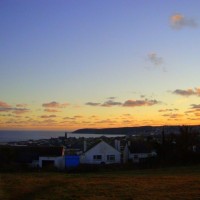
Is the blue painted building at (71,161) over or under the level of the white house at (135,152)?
under

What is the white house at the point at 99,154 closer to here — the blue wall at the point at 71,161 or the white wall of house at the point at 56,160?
the blue wall at the point at 71,161

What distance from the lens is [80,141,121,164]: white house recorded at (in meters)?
84.3

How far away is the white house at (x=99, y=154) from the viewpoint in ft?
277

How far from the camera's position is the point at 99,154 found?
84.6 meters

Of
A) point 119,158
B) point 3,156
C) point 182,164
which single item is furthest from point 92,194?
point 119,158

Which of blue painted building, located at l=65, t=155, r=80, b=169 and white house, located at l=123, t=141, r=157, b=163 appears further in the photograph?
white house, located at l=123, t=141, r=157, b=163

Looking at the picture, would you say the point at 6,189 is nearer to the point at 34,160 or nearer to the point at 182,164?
the point at 182,164

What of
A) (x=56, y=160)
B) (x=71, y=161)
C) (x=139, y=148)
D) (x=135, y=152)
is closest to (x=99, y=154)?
(x=71, y=161)

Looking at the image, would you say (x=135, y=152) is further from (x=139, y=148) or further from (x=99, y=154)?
(x=99, y=154)

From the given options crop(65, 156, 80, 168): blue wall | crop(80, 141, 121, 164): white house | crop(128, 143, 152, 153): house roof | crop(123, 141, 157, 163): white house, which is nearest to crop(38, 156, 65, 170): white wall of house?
crop(65, 156, 80, 168): blue wall

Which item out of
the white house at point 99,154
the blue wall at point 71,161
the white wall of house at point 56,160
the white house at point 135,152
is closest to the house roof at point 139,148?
the white house at point 135,152

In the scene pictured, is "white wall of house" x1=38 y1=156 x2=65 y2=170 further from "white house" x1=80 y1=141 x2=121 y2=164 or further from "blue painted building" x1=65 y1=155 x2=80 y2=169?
"white house" x1=80 y1=141 x2=121 y2=164

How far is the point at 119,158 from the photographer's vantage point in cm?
8650

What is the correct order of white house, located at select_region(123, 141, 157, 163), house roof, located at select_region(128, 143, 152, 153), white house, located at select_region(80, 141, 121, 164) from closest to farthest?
1. white house, located at select_region(80, 141, 121, 164)
2. white house, located at select_region(123, 141, 157, 163)
3. house roof, located at select_region(128, 143, 152, 153)
